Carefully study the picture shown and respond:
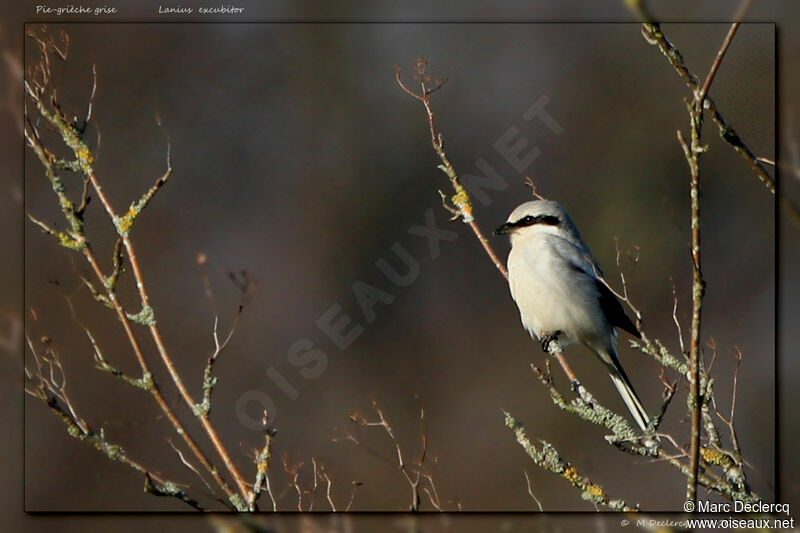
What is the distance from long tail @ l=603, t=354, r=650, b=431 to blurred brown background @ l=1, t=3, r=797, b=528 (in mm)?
143

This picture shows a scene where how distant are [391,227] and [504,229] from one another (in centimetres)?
61

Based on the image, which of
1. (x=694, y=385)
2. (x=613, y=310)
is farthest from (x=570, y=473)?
(x=613, y=310)

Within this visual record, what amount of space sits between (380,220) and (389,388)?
0.63m

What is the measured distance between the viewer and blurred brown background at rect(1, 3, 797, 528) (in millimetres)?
2873

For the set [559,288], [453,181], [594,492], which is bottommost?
[594,492]

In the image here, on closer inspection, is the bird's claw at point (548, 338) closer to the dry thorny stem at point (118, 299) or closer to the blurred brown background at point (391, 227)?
the blurred brown background at point (391, 227)

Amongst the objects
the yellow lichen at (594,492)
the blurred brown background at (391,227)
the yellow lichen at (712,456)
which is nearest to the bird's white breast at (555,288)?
the blurred brown background at (391,227)

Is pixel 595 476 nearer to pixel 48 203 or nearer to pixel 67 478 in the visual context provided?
pixel 67 478

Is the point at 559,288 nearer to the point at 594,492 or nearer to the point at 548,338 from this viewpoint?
the point at 548,338

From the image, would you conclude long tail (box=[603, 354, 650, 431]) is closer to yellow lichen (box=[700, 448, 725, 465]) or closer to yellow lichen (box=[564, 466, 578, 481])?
yellow lichen (box=[700, 448, 725, 465])

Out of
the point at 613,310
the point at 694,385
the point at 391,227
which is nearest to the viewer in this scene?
the point at 694,385

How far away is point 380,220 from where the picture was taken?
3.41 m

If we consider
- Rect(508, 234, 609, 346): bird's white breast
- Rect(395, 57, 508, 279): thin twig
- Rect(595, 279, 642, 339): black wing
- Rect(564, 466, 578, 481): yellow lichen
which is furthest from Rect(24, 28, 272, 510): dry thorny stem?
Rect(595, 279, 642, 339): black wing

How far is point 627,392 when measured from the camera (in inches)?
108
